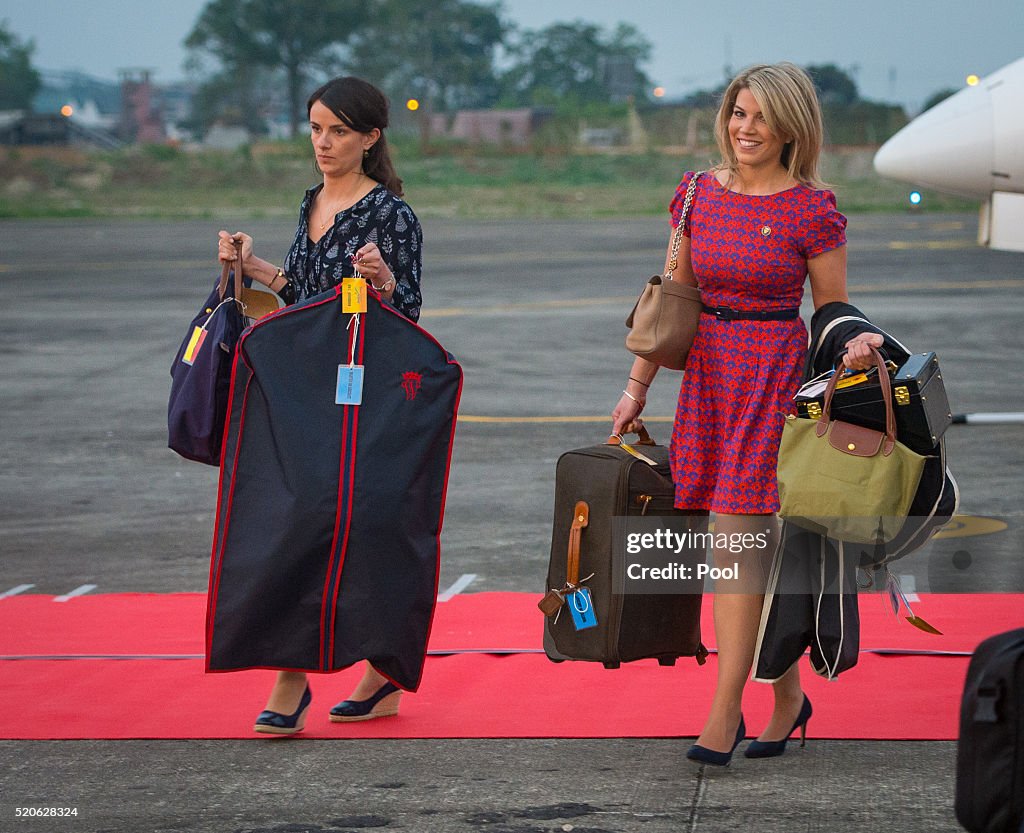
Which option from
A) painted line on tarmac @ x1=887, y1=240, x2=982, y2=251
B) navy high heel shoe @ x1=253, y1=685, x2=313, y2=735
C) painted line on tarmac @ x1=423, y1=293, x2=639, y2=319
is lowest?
painted line on tarmac @ x1=423, y1=293, x2=639, y2=319

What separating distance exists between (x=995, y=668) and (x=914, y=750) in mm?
1327

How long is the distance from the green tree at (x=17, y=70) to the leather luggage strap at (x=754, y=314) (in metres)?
116

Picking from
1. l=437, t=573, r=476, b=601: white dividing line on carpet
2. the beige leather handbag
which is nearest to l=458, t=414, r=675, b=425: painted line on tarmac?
l=437, t=573, r=476, b=601: white dividing line on carpet

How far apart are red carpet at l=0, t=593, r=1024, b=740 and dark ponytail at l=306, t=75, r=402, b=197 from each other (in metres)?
1.55

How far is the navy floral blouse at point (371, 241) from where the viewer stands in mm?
4133

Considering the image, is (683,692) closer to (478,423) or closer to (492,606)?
(492,606)

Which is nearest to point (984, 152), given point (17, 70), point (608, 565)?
point (608, 565)

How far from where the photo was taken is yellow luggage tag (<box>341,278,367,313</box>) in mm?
3936

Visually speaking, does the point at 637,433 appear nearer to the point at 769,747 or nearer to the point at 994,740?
the point at 769,747

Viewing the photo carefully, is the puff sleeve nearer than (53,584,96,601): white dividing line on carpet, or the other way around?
the puff sleeve

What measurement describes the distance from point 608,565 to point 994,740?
1.36m

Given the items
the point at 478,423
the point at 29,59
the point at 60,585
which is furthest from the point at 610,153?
the point at 29,59

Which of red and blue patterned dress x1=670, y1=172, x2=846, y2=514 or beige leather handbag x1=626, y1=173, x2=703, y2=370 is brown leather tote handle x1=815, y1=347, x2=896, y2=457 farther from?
beige leather handbag x1=626, y1=173, x2=703, y2=370

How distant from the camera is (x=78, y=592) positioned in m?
6.06
